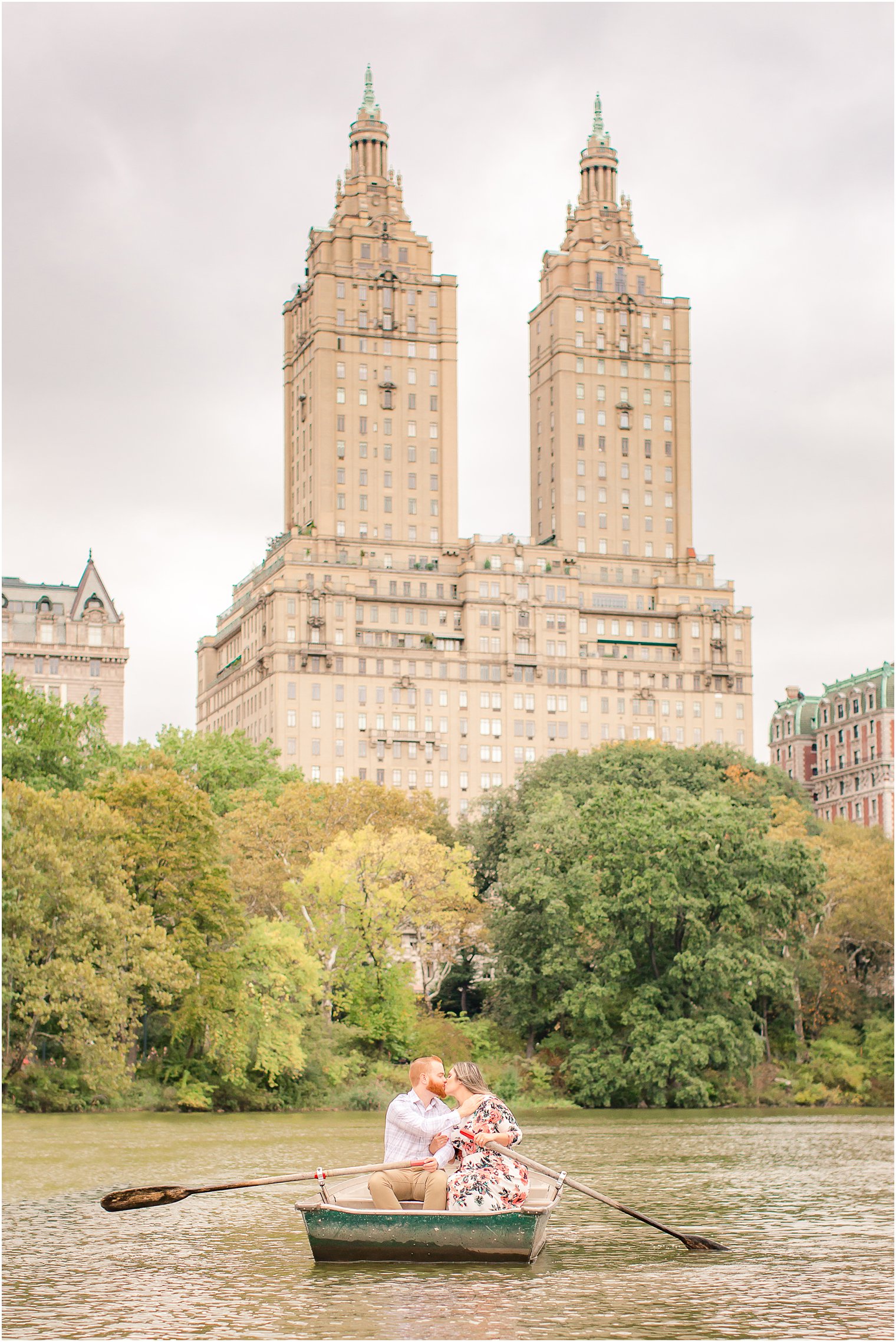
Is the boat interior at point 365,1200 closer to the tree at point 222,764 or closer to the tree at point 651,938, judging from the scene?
the tree at point 651,938

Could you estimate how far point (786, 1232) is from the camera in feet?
93.0

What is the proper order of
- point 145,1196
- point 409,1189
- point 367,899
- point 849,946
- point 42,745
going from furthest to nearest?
point 849,946
point 42,745
point 367,899
point 145,1196
point 409,1189

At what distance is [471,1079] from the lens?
75.4ft

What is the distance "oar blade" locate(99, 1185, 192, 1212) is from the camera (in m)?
24.6

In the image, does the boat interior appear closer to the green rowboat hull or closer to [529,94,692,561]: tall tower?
the green rowboat hull

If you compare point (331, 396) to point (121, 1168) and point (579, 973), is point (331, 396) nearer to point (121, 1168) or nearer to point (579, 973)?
point (579, 973)

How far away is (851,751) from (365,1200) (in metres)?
168

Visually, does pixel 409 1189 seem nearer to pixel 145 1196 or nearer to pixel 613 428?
pixel 145 1196

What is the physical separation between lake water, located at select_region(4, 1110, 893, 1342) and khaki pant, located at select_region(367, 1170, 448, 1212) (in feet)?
2.76

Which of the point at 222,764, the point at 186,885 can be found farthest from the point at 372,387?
the point at 186,885

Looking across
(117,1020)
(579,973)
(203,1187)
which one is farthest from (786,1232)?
(579,973)

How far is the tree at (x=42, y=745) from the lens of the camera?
79812 millimetres

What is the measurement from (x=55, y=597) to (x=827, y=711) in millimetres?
81378

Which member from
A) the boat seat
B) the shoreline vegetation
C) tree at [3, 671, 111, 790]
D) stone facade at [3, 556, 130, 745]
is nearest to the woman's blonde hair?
the boat seat
